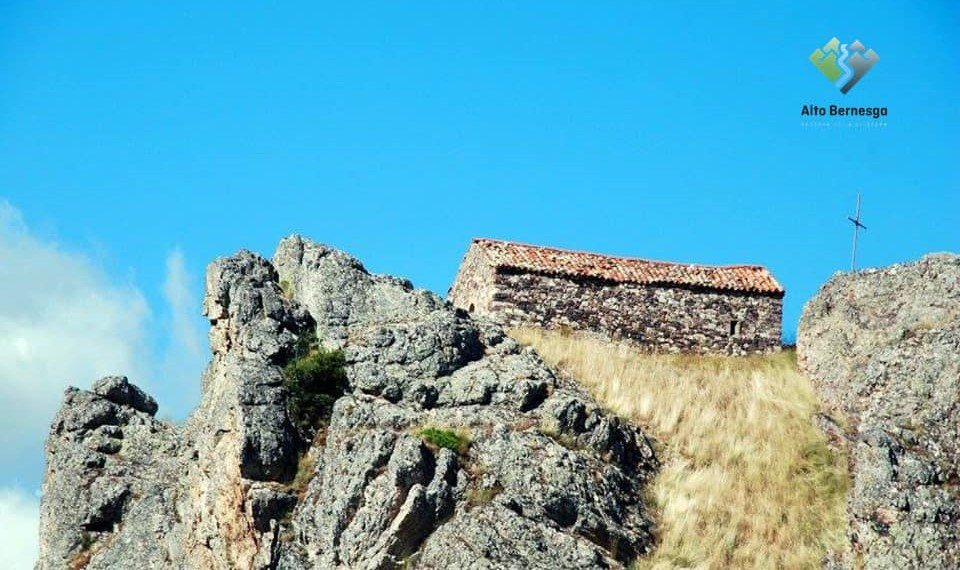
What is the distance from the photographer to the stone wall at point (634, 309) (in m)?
54.9

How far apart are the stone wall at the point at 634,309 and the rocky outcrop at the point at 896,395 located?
17.9 feet

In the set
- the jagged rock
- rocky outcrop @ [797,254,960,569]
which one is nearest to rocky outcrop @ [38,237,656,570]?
the jagged rock

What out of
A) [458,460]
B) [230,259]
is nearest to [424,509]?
[458,460]

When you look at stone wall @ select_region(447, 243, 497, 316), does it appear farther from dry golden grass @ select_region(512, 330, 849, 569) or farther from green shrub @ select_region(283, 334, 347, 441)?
green shrub @ select_region(283, 334, 347, 441)

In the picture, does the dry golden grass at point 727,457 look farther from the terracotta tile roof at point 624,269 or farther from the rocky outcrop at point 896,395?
the terracotta tile roof at point 624,269

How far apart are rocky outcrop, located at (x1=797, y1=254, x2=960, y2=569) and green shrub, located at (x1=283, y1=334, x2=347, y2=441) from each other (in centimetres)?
1269

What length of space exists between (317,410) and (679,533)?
9.20 m

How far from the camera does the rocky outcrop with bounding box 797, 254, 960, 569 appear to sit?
41062 mm

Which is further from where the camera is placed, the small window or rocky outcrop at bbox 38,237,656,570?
the small window

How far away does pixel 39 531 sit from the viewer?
49594 millimetres

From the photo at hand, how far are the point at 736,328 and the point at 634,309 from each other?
3328 mm

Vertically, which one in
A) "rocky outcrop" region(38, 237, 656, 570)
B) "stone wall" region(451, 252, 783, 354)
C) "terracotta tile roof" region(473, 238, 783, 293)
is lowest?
"rocky outcrop" region(38, 237, 656, 570)

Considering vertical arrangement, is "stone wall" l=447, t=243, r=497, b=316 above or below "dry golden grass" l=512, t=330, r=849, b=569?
above

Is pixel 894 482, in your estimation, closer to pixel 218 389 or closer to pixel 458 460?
pixel 458 460
